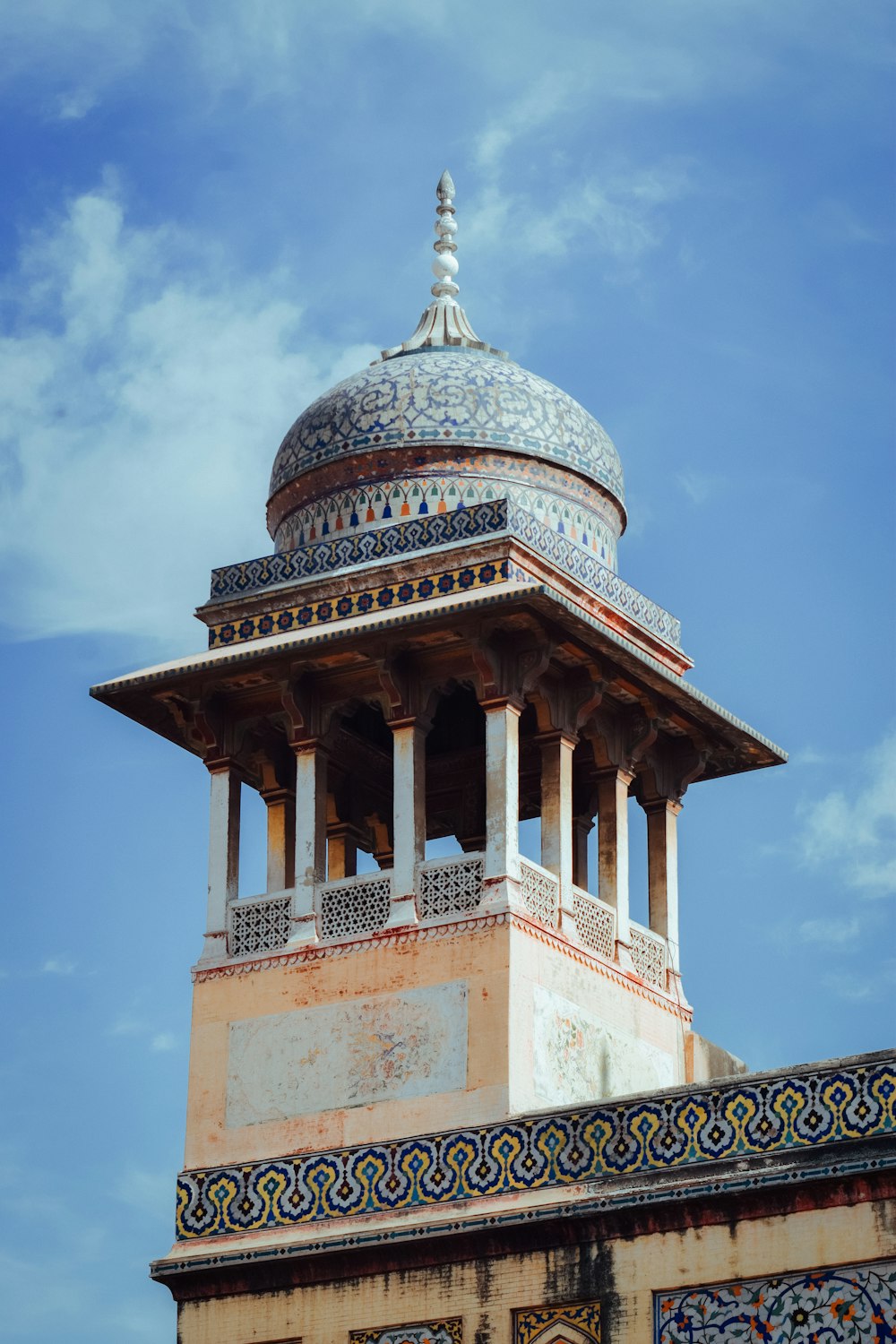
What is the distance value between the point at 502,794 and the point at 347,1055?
6.15 ft

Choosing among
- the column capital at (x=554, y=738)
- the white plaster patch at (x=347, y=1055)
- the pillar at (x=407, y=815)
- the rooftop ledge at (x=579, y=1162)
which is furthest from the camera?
the column capital at (x=554, y=738)

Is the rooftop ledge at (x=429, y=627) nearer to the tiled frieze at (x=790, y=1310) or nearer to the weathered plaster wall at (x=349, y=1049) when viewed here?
the weathered plaster wall at (x=349, y=1049)

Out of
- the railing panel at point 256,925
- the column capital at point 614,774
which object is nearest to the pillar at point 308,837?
the railing panel at point 256,925

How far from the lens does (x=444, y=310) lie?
20.4 meters

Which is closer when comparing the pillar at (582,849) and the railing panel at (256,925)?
the railing panel at (256,925)

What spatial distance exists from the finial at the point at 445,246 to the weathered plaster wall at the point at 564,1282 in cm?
764

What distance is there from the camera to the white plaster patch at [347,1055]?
55.3 feet

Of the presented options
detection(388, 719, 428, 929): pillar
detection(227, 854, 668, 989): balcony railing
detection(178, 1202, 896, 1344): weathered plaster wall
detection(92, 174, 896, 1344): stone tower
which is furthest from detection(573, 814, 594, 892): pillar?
detection(178, 1202, 896, 1344): weathered plaster wall

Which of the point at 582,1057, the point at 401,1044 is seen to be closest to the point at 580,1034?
the point at 582,1057

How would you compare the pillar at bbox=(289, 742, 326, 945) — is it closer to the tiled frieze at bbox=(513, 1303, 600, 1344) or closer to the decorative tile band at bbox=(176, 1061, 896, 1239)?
the decorative tile band at bbox=(176, 1061, 896, 1239)

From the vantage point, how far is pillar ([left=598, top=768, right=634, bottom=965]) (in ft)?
60.2

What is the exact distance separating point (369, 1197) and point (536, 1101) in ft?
3.77

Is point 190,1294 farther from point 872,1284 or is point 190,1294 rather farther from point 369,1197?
point 872,1284

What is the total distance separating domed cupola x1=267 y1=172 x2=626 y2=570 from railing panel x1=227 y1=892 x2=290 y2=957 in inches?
106
